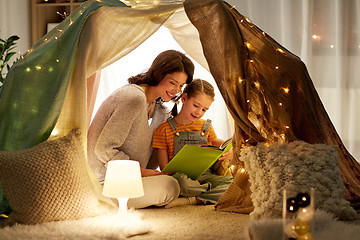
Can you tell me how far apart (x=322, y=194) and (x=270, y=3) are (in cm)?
231

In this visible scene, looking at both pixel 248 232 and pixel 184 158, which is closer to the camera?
pixel 248 232

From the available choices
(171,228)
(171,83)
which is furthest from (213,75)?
(171,228)

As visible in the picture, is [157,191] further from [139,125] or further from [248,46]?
[248,46]

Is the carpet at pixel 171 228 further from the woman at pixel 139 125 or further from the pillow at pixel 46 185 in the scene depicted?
the woman at pixel 139 125

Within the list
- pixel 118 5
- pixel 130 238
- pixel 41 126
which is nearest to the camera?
pixel 130 238

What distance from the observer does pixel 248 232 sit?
5.68 ft

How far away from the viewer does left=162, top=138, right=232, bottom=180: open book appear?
2391 millimetres

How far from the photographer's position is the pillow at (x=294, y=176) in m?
1.97

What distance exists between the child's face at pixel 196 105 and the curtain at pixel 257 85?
394 millimetres

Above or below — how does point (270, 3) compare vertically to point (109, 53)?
above

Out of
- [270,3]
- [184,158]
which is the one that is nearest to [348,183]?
[184,158]

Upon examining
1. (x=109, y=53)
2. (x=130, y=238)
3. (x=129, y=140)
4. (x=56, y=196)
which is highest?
(x=109, y=53)

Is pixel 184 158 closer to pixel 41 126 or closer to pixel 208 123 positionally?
pixel 208 123

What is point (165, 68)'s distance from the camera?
261 centimetres
